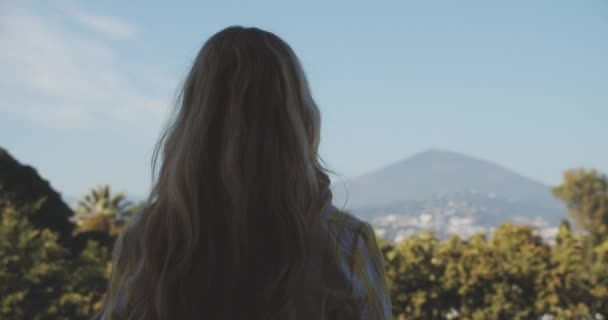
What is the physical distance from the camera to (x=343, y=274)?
5.10ft

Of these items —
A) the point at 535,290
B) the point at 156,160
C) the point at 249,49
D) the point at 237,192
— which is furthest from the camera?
the point at 535,290

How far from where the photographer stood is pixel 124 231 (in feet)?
5.63

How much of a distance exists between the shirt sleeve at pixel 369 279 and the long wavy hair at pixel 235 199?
0.39ft

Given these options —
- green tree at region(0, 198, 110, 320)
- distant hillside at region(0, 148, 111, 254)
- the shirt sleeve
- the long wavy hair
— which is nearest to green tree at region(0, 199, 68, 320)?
green tree at region(0, 198, 110, 320)

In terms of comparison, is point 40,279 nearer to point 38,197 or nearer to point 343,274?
point 38,197

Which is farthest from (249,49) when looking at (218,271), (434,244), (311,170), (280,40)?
(434,244)

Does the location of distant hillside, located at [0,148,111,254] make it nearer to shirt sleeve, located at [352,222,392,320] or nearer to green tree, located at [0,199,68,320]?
green tree, located at [0,199,68,320]

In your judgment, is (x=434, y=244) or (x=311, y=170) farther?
(x=434, y=244)

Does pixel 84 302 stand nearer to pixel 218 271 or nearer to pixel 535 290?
pixel 535 290

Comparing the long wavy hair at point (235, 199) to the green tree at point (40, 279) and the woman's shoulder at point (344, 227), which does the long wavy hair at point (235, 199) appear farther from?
the green tree at point (40, 279)

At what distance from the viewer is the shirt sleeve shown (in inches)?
61.4

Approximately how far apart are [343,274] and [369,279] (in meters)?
0.07

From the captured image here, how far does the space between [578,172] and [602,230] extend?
48.5 m

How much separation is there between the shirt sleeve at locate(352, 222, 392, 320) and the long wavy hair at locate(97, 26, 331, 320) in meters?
0.12
